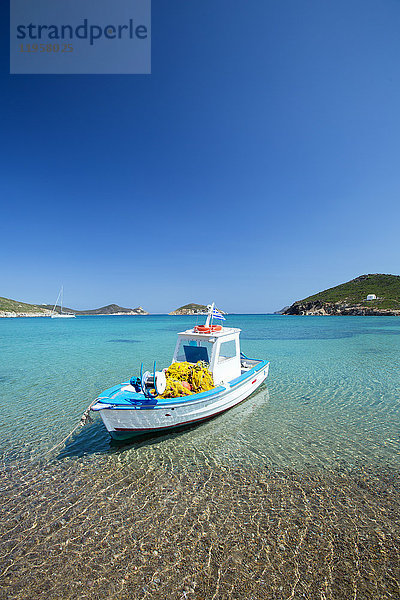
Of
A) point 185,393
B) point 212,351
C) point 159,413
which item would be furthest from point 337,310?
point 159,413

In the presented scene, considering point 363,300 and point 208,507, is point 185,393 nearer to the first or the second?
point 208,507

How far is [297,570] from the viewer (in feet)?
15.4

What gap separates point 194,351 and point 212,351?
1.00 metres

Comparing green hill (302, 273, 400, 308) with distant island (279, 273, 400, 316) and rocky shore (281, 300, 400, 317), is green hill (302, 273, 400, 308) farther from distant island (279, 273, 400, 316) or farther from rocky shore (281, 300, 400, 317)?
rocky shore (281, 300, 400, 317)

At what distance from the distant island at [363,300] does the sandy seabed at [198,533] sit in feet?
436

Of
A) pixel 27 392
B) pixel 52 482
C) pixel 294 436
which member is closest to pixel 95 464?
pixel 52 482

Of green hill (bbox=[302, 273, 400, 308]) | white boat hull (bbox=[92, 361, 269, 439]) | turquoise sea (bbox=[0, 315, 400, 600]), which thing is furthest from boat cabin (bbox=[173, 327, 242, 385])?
green hill (bbox=[302, 273, 400, 308])

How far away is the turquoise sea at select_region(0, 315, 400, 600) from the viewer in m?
4.55

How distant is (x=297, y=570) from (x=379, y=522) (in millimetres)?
2367

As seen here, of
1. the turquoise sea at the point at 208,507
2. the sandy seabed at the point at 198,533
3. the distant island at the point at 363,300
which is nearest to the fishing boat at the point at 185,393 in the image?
the turquoise sea at the point at 208,507

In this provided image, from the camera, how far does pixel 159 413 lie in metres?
9.05

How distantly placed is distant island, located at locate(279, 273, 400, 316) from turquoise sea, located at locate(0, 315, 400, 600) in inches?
5131

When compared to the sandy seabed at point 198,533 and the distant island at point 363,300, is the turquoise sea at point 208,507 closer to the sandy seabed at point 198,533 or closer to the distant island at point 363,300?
the sandy seabed at point 198,533

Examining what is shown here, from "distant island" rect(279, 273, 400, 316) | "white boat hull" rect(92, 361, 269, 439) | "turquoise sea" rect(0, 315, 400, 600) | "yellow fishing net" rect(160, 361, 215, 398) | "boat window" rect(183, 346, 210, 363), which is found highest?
"distant island" rect(279, 273, 400, 316)
